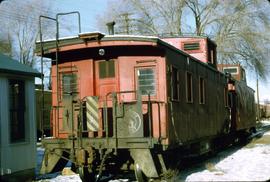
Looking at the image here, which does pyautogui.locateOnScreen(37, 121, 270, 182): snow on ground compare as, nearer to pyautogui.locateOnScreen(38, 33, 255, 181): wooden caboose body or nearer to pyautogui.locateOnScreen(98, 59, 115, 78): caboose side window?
pyautogui.locateOnScreen(38, 33, 255, 181): wooden caboose body

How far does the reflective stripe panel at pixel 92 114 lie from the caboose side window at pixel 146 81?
1069 mm

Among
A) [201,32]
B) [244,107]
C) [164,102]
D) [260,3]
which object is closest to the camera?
[164,102]

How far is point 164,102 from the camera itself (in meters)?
10.1

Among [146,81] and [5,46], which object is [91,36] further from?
[5,46]

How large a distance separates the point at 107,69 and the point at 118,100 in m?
0.82

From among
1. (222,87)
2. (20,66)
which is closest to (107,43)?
(20,66)

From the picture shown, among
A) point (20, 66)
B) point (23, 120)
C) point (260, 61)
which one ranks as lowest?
point (23, 120)

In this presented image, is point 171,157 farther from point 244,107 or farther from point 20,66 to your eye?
point 244,107

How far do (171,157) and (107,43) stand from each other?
326 cm

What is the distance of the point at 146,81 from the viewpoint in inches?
409

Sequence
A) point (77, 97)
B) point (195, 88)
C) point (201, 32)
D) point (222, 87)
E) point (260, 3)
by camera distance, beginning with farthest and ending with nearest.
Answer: point (201, 32)
point (260, 3)
point (222, 87)
point (195, 88)
point (77, 97)

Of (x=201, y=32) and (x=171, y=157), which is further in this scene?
(x=201, y=32)

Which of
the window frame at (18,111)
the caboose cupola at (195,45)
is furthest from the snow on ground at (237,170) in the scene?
the window frame at (18,111)

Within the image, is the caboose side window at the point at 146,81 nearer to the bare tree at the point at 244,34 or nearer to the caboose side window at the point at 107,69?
the caboose side window at the point at 107,69
